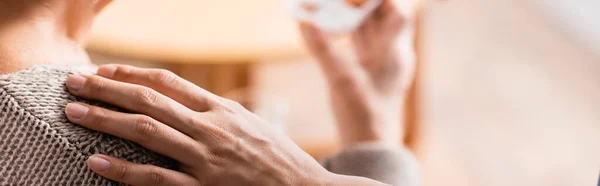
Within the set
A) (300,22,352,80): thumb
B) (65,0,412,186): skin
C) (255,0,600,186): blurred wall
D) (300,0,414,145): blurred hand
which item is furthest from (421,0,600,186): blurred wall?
(65,0,412,186): skin

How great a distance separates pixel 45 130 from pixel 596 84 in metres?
0.79

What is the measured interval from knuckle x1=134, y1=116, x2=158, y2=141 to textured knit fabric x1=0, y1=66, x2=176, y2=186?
3 centimetres

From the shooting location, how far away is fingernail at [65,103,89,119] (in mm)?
541

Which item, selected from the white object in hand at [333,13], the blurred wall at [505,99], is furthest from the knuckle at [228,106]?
the blurred wall at [505,99]

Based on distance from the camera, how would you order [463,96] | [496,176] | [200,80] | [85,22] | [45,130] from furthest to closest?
[200,80], [463,96], [496,176], [85,22], [45,130]

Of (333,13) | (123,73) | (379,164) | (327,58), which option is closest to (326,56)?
(327,58)

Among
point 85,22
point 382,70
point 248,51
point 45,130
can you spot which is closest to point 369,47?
point 382,70

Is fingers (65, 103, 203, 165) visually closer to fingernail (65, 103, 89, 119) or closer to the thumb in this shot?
fingernail (65, 103, 89, 119)

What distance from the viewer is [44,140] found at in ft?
1.73

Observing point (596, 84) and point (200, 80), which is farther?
point (200, 80)

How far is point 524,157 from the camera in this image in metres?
1.23

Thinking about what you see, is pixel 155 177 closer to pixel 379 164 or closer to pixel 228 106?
pixel 228 106

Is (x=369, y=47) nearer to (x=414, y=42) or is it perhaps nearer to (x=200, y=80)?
(x=414, y=42)

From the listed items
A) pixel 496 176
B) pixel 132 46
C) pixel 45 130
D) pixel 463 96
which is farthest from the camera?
pixel 463 96
